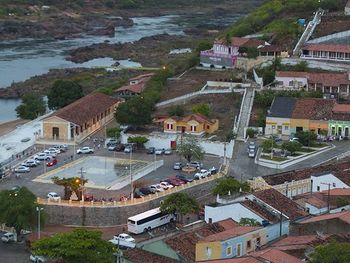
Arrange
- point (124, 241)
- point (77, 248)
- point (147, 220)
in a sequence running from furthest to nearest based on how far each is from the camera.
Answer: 1. point (147, 220)
2. point (124, 241)
3. point (77, 248)

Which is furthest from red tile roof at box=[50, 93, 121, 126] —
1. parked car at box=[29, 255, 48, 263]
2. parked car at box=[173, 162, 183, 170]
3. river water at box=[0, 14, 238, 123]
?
parked car at box=[29, 255, 48, 263]

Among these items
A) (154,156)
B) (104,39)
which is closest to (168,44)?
(104,39)

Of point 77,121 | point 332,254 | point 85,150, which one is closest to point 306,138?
point 85,150

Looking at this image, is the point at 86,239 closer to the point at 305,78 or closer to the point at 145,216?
the point at 145,216

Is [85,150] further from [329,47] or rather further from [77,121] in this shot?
[329,47]

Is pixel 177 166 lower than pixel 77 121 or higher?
lower

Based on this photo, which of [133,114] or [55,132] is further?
[133,114]

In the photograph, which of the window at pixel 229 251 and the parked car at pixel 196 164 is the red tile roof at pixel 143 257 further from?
the parked car at pixel 196 164

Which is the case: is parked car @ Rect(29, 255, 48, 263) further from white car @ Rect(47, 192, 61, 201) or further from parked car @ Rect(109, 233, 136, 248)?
white car @ Rect(47, 192, 61, 201)
